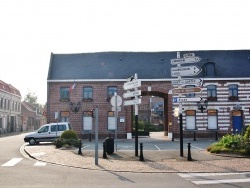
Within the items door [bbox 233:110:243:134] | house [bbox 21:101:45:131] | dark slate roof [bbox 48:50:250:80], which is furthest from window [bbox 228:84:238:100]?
house [bbox 21:101:45:131]

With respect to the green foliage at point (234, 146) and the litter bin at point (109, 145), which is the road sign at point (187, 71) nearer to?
the green foliage at point (234, 146)

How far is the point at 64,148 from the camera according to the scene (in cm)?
1989

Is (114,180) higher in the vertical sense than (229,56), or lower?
lower

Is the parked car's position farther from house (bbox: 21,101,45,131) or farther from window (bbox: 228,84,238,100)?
house (bbox: 21,101,45,131)

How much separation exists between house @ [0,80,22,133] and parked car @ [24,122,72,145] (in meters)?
26.1

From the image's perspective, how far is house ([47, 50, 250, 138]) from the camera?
3241 cm

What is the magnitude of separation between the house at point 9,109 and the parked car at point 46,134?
85.6ft

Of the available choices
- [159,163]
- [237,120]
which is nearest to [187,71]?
[159,163]

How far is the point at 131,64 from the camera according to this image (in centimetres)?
3478

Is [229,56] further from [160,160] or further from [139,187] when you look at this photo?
[139,187]

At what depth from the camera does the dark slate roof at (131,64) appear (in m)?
33.5

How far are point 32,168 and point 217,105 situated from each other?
2377 centimetres

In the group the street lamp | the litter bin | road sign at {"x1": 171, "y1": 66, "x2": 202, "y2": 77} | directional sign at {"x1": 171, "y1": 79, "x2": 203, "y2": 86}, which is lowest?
the litter bin

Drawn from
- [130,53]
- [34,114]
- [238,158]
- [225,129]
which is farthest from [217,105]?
[34,114]
